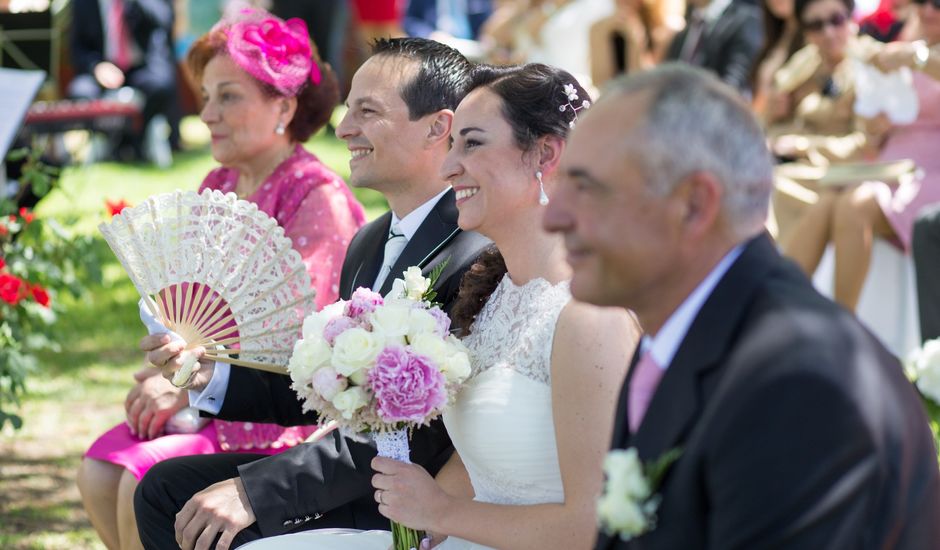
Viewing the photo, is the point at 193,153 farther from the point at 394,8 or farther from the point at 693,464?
the point at 693,464

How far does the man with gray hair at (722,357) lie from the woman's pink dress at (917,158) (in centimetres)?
443

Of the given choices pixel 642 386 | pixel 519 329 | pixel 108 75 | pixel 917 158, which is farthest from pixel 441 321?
pixel 108 75

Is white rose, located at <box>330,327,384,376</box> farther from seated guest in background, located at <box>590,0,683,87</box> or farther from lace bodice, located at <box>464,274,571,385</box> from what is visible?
seated guest in background, located at <box>590,0,683,87</box>

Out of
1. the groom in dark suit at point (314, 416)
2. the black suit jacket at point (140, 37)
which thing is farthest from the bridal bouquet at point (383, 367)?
the black suit jacket at point (140, 37)

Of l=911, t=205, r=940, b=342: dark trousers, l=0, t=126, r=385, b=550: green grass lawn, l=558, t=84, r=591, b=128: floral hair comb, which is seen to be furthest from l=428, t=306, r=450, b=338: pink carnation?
l=911, t=205, r=940, b=342: dark trousers

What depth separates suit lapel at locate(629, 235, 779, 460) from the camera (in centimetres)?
171

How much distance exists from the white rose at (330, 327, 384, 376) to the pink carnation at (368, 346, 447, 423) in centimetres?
2

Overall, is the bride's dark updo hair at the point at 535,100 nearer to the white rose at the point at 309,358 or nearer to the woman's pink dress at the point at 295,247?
the white rose at the point at 309,358

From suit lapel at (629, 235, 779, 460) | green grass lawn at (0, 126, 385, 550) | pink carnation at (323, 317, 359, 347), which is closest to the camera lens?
suit lapel at (629, 235, 779, 460)

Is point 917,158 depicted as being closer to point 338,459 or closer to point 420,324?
point 338,459

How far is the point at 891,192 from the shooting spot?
6145mm

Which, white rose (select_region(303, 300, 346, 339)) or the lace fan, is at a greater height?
white rose (select_region(303, 300, 346, 339))

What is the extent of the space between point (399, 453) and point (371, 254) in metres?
0.94

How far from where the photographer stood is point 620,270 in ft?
5.86
